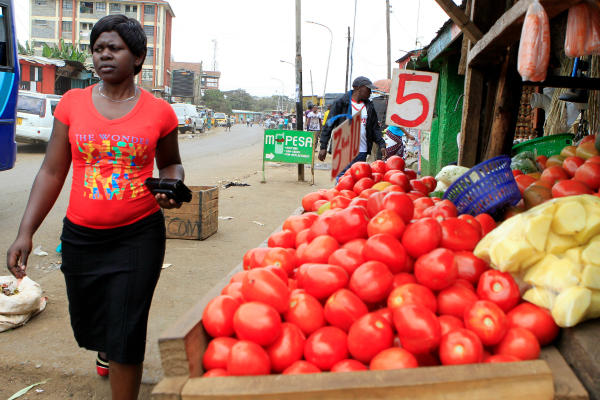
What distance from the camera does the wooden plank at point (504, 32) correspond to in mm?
2260

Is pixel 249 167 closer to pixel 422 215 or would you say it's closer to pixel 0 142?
pixel 0 142

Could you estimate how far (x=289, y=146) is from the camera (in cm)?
1205

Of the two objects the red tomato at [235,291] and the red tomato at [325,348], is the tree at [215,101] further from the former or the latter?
the red tomato at [325,348]

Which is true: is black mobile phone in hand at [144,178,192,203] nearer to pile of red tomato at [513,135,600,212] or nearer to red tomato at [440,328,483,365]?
red tomato at [440,328,483,365]

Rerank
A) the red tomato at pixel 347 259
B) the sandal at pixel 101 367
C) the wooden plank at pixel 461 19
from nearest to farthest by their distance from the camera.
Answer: the red tomato at pixel 347 259 < the sandal at pixel 101 367 < the wooden plank at pixel 461 19

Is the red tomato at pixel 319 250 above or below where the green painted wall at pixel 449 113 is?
below

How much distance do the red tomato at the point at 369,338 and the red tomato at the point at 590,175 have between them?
1459 mm

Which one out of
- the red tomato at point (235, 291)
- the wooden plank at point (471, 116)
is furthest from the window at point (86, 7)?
the red tomato at point (235, 291)

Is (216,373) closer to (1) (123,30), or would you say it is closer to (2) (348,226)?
(2) (348,226)

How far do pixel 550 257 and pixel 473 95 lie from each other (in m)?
2.88

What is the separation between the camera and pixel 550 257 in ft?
5.70

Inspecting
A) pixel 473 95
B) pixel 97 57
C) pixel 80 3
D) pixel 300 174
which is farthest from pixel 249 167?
pixel 80 3

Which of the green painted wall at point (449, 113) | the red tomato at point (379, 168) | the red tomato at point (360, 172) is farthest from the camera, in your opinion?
the green painted wall at point (449, 113)

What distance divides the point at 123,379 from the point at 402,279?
4.79ft
